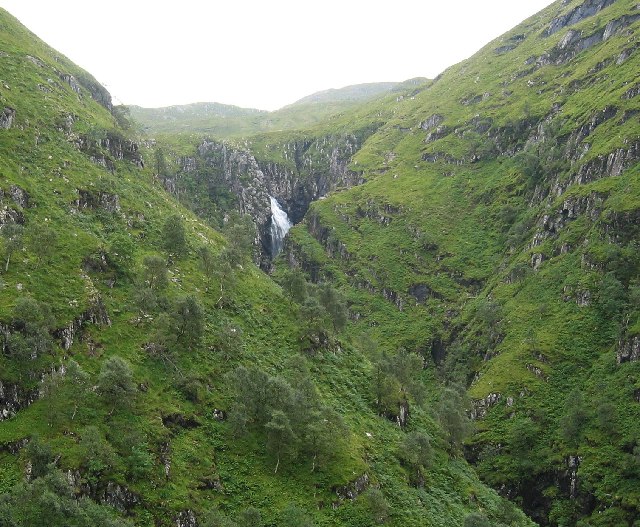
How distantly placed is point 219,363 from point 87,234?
33.5 meters

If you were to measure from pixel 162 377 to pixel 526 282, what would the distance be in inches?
3939

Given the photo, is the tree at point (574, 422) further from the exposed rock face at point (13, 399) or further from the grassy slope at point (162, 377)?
the exposed rock face at point (13, 399)

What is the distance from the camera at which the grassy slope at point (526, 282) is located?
8819 centimetres

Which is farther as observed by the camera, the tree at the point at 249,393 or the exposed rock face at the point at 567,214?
the exposed rock face at the point at 567,214

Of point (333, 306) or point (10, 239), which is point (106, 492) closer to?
point (10, 239)

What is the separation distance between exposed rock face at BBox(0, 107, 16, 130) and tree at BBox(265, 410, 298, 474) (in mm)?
84352

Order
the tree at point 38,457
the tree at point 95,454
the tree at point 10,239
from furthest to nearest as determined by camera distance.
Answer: the tree at point 10,239
the tree at point 95,454
the tree at point 38,457

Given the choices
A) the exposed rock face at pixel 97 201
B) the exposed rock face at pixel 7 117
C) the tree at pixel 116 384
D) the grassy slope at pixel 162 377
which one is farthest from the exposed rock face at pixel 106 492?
the exposed rock face at pixel 7 117

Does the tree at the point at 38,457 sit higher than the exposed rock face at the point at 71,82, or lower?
lower

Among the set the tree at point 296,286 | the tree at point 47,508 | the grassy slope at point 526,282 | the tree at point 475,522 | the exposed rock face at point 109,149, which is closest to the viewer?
the tree at point 47,508

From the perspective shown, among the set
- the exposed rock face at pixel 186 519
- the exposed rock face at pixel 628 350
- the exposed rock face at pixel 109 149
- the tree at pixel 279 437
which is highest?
the exposed rock face at pixel 109 149

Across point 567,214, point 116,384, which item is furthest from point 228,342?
point 567,214

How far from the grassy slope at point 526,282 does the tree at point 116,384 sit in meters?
69.8

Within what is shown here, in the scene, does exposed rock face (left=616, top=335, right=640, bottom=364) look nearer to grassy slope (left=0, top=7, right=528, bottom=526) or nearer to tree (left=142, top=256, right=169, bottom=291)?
grassy slope (left=0, top=7, right=528, bottom=526)
